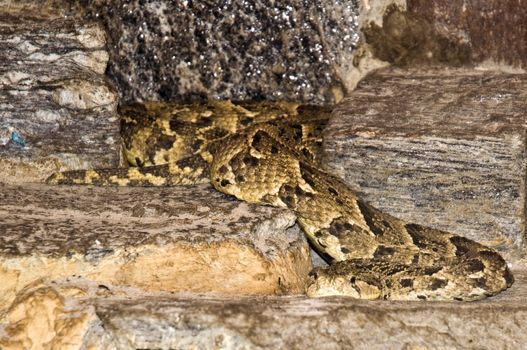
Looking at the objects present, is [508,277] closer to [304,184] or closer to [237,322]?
[304,184]

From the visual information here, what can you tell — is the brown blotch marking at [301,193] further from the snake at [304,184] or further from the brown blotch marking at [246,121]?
the brown blotch marking at [246,121]

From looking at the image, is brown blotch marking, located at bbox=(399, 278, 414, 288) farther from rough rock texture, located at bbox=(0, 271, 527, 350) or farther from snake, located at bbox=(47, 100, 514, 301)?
rough rock texture, located at bbox=(0, 271, 527, 350)

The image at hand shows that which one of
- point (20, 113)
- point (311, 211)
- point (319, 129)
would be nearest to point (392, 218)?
point (311, 211)

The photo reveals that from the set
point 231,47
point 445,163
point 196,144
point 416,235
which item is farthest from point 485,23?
point 196,144

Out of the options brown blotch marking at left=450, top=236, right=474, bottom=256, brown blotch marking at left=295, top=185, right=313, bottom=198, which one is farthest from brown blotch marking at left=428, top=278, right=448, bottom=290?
brown blotch marking at left=295, top=185, right=313, bottom=198

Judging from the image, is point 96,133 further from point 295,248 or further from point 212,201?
point 295,248

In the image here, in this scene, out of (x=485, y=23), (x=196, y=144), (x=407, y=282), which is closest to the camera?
(x=407, y=282)

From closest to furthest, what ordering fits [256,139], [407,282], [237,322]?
1. [237,322]
2. [407,282]
3. [256,139]
